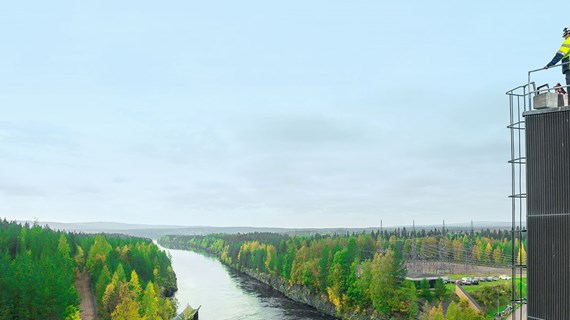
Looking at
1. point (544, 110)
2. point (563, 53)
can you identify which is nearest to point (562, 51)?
point (563, 53)

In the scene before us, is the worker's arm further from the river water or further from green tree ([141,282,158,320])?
the river water

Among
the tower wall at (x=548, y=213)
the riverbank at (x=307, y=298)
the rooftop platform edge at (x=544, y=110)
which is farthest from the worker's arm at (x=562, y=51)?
the riverbank at (x=307, y=298)

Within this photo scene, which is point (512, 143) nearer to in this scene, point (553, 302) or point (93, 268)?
point (553, 302)

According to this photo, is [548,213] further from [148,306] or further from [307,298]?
[307,298]

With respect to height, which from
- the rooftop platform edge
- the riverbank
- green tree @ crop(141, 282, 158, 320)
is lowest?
the riverbank

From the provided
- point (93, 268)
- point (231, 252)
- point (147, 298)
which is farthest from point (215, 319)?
point (231, 252)

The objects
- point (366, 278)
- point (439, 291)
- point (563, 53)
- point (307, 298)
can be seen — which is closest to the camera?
point (563, 53)

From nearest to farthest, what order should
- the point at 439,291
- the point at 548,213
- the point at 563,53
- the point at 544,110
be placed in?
1. the point at 548,213
2. the point at 544,110
3. the point at 563,53
4. the point at 439,291

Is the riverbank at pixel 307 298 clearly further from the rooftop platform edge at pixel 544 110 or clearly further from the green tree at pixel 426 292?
the rooftop platform edge at pixel 544 110

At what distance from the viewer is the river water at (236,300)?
7436cm

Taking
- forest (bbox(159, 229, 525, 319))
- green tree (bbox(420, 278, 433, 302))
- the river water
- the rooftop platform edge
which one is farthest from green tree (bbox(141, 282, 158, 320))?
the rooftop platform edge

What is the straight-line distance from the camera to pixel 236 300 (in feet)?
293

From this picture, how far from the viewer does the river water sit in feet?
244

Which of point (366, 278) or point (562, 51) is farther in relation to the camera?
point (366, 278)
